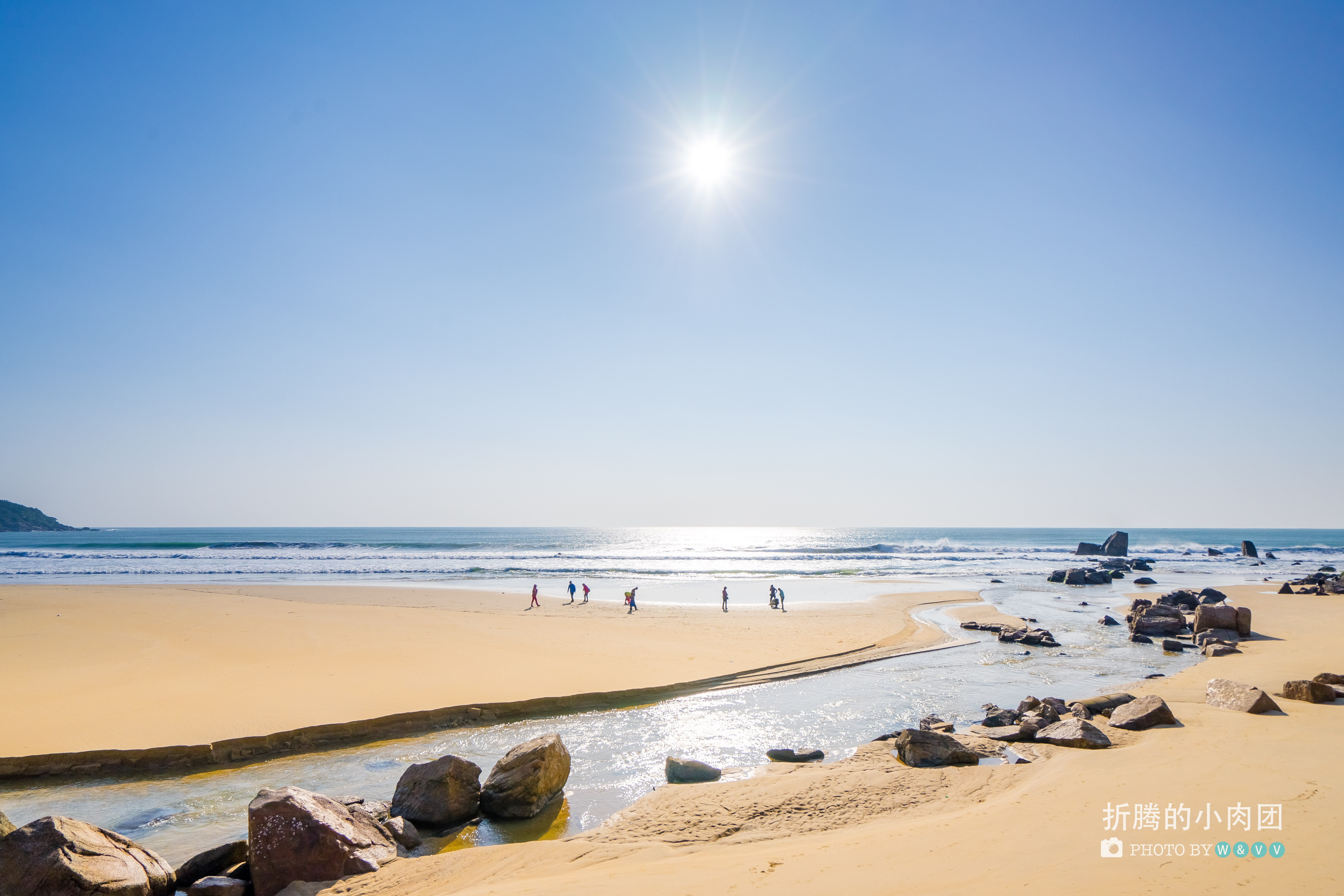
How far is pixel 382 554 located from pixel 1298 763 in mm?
82641

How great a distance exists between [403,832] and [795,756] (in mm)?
5776

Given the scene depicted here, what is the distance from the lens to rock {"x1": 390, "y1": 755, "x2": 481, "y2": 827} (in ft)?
25.5

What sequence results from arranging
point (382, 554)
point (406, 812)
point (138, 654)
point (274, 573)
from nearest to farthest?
point (406, 812)
point (138, 654)
point (274, 573)
point (382, 554)

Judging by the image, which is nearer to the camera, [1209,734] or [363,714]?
[1209,734]

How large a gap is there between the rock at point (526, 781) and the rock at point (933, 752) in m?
5.19

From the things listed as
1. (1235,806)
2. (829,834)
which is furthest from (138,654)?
(1235,806)

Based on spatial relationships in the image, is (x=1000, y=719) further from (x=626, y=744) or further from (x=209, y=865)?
(x=209, y=865)

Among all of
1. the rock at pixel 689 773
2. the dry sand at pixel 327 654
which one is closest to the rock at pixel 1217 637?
the dry sand at pixel 327 654

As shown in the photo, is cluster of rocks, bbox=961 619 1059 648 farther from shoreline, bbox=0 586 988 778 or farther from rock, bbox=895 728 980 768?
rock, bbox=895 728 980 768

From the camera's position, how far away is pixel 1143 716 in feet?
34.3

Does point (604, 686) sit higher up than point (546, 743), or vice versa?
point (546, 743)

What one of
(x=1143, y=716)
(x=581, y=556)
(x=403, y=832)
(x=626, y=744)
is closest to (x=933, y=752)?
(x=1143, y=716)

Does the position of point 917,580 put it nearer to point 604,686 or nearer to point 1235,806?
point 604,686

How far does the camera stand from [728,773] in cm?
938
